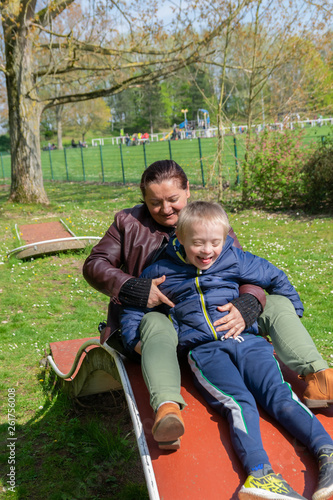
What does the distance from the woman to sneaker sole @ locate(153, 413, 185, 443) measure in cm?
1

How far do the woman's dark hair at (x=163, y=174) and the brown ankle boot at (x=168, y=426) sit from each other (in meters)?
1.51

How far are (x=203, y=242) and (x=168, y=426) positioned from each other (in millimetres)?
1037

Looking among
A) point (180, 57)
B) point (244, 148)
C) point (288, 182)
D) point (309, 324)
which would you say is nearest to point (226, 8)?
point (180, 57)

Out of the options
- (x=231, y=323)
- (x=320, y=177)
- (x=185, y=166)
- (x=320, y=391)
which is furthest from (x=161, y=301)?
(x=185, y=166)

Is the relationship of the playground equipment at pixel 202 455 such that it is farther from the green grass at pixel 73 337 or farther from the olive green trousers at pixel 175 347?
the green grass at pixel 73 337

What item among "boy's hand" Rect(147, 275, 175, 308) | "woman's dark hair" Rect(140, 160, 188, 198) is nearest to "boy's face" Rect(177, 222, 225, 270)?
"boy's hand" Rect(147, 275, 175, 308)

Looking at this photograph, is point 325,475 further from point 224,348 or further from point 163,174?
point 163,174

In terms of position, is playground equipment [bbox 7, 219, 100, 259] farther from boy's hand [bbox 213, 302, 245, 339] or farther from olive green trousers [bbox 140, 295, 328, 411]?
boy's hand [bbox 213, 302, 245, 339]

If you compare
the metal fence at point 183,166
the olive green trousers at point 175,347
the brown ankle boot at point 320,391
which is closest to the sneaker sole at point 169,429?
the olive green trousers at point 175,347

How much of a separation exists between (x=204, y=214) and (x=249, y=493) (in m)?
1.44

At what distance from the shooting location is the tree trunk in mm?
13359

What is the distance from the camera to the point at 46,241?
9023 millimetres

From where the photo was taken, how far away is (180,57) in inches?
518

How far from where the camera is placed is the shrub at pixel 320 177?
462 inches
